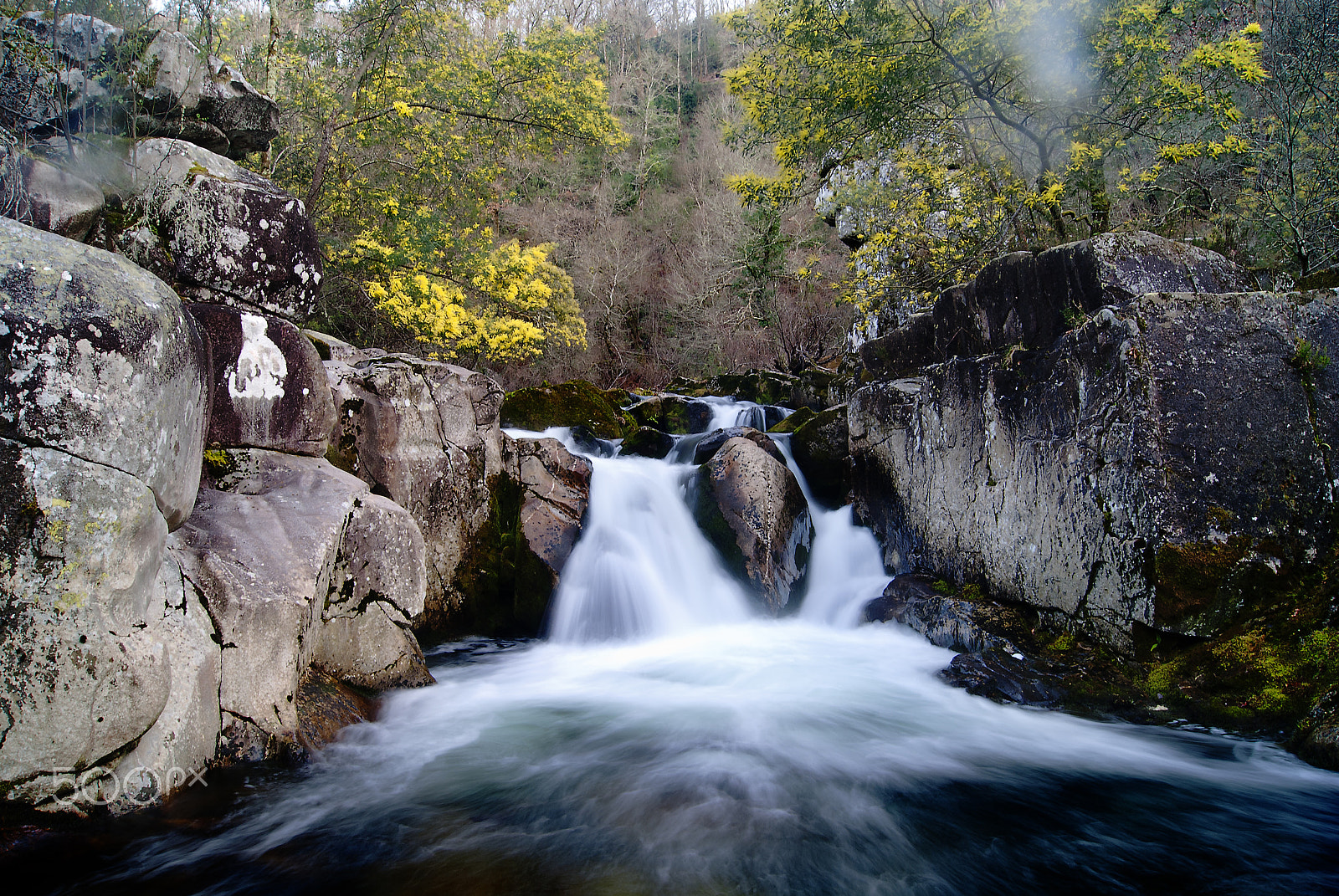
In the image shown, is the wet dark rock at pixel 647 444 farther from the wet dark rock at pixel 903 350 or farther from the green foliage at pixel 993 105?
the green foliage at pixel 993 105

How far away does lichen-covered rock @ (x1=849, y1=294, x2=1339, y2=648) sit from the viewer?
453 cm

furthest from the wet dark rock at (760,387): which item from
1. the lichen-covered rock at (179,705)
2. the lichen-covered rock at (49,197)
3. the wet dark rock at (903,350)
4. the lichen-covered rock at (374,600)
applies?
the lichen-covered rock at (179,705)

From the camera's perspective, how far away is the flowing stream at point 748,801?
3115mm

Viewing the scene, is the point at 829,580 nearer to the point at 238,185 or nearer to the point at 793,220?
the point at 238,185

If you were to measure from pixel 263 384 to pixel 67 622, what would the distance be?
2.20 meters

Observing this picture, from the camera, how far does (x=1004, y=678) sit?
16.9ft

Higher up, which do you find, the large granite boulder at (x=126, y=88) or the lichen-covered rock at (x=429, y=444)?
the large granite boulder at (x=126, y=88)

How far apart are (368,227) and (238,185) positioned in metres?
8.24

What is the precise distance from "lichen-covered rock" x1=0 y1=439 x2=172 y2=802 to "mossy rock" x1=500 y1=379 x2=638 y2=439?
7518 millimetres

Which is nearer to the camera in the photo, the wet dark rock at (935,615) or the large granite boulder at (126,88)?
the large granite boulder at (126,88)

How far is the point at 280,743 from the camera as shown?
12.3 ft

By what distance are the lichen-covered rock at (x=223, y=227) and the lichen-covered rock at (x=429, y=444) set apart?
1094mm

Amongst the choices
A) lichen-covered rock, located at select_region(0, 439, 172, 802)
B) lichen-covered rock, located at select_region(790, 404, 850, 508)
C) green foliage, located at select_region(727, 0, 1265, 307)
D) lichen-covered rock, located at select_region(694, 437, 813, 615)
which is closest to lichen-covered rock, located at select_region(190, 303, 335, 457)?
lichen-covered rock, located at select_region(0, 439, 172, 802)

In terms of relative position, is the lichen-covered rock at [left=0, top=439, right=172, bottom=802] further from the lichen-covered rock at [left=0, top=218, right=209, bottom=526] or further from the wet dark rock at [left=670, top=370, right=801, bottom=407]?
the wet dark rock at [left=670, top=370, right=801, bottom=407]
